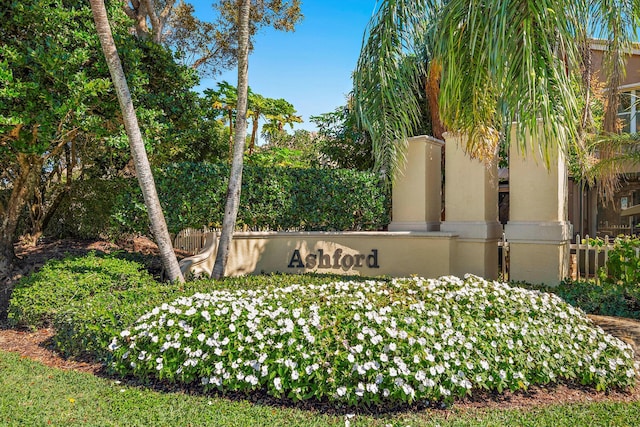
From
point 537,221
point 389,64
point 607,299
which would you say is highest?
point 389,64

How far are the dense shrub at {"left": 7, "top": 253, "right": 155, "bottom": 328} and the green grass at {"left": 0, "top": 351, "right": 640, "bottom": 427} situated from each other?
7.45ft

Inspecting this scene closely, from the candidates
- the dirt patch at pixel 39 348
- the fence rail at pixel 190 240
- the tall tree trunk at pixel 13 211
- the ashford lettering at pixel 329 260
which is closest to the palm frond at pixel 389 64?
the ashford lettering at pixel 329 260

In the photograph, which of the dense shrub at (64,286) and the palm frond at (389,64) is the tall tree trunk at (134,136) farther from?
the palm frond at (389,64)

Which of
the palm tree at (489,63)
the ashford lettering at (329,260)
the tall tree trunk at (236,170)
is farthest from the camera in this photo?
the ashford lettering at (329,260)

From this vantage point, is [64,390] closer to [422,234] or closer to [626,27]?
[422,234]

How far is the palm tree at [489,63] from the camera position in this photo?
206 inches

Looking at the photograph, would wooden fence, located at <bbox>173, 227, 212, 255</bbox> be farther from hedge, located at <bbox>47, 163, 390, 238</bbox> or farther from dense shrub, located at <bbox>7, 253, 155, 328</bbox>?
dense shrub, located at <bbox>7, 253, 155, 328</bbox>

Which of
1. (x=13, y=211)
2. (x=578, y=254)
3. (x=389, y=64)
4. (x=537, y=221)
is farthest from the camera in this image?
(x=13, y=211)

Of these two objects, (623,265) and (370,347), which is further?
(623,265)

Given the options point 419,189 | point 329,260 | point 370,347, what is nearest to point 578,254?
point 419,189

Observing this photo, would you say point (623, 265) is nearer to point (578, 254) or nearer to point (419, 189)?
point (578, 254)

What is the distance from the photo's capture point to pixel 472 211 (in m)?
8.82

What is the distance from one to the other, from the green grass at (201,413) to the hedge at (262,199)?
175 inches

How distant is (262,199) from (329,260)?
6.51ft
